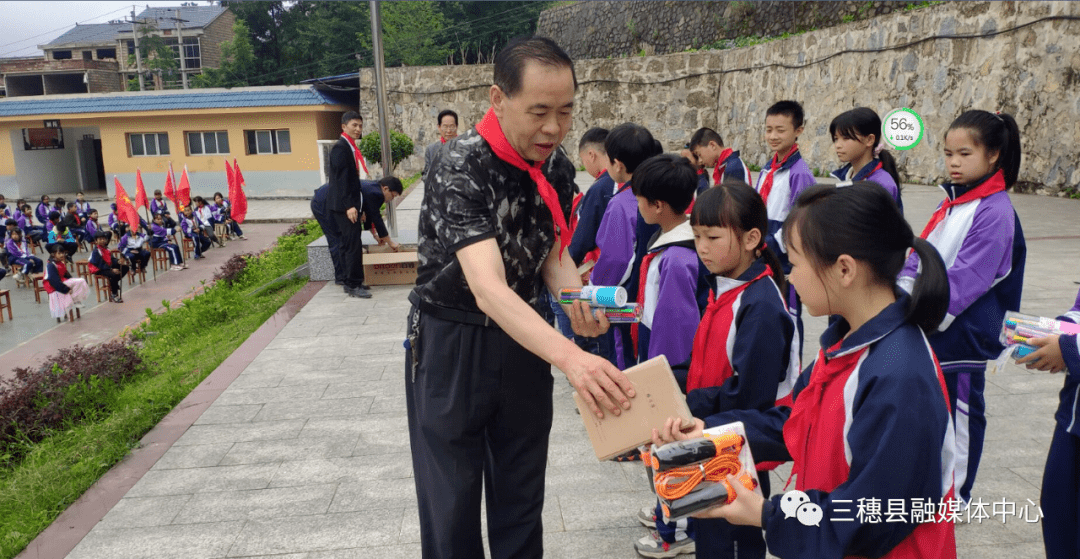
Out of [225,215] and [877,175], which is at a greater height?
[877,175]

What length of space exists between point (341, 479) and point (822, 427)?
8.75 ft

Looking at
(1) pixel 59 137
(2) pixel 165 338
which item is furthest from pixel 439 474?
(1) pixel 59 137

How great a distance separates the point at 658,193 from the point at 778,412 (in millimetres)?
1167

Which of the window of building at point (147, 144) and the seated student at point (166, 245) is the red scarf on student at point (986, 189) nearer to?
the seated student at point (166, 245)

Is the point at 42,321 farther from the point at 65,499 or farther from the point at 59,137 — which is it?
the point at 59,137

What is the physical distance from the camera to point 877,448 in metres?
1.33

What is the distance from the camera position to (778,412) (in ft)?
5.94

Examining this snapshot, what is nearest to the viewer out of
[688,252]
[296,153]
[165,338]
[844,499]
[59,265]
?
[844,499]

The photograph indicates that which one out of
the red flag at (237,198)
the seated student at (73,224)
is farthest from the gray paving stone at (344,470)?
the seated student at (73,224)

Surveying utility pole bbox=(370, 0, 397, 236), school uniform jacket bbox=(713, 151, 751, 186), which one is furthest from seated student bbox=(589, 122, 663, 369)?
utility pole bbox=(370, 0, 397, 236)

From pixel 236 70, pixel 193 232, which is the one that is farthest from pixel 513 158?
pixel 236 70

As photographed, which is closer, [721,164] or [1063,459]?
[1063,459]

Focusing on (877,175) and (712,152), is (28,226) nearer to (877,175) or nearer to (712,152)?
(712,152)

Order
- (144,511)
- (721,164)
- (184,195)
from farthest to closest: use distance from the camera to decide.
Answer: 1. (184,195)
2. (721,164)
3. (144,511)
